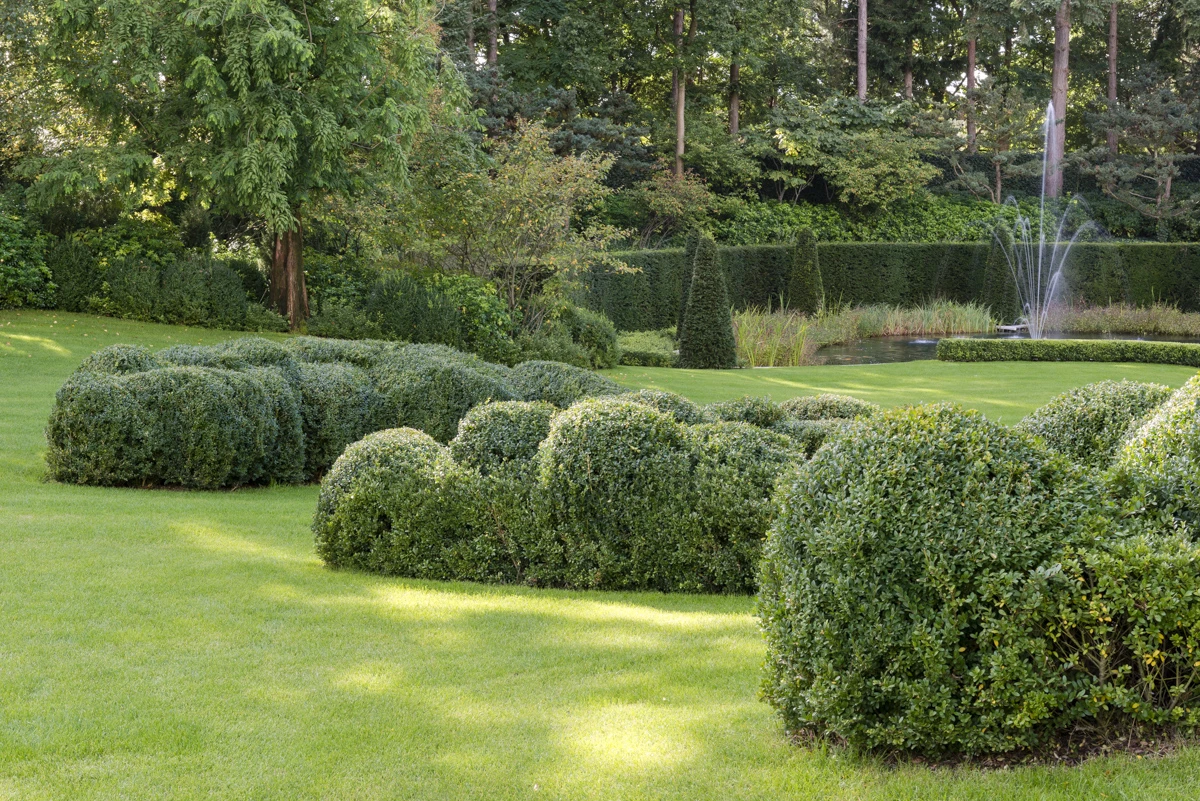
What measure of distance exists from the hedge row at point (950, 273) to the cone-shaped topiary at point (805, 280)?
1.17 m

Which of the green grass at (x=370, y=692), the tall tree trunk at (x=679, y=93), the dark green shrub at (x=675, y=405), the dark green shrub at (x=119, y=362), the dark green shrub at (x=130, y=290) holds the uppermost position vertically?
the tall tree trunk at (x=679, y=93)

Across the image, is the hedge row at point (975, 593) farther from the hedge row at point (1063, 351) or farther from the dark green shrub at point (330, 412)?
the hedge row at point (1063, 351)

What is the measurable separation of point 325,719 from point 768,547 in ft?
5.55

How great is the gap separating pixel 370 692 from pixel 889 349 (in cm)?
2323

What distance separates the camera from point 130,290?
1895 centimetres

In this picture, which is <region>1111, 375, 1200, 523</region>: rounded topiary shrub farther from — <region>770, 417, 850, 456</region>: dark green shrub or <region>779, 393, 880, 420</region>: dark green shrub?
<region>779, 393, 880, 420</region>: dark green shrub

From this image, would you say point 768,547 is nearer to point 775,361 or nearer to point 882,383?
point 882,383

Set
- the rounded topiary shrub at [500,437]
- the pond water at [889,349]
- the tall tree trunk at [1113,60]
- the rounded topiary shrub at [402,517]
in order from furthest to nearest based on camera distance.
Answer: the tall tree trunk at [1113,60] < the pond water at [889,349] < the rounded topiary shrub at [500,437] < the rounded topiary shrub at [402,517]

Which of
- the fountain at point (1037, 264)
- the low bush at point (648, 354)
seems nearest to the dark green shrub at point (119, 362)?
the low bush at point (648, 354)

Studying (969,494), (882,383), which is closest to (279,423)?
(969,494)

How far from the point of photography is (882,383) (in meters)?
17.6

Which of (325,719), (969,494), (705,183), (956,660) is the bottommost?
(325,719)

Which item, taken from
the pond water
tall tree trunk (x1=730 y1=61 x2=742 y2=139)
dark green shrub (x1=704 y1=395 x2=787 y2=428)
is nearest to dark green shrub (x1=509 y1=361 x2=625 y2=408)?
dark green shrub (x1=704 y1=395 x2=787 y2=428)

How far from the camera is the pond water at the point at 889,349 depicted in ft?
77.5
